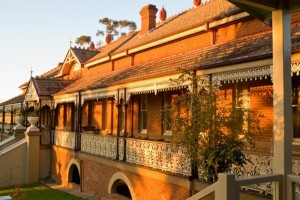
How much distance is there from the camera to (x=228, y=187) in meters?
4.00

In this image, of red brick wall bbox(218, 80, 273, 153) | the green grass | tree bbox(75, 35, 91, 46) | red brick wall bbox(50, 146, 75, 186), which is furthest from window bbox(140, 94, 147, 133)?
tree bbox(75, 35, 91, 46)

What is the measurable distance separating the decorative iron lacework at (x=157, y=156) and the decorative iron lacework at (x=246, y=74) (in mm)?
2366

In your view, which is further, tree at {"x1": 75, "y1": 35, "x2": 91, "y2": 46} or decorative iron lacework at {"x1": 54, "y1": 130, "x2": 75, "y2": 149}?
tree at {"x1": 75, "y1": 35, "x2": 91, "y2": 46}

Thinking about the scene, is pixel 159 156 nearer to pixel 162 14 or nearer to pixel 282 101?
pixel 282 101

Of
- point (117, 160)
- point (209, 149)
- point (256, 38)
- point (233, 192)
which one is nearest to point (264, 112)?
point (256, 38)

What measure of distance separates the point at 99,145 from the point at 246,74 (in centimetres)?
901

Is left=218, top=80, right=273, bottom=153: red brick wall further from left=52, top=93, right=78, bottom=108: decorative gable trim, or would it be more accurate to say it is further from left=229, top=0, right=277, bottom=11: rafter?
left=52, top=93, right=78, bottom=108: decorative gable trim

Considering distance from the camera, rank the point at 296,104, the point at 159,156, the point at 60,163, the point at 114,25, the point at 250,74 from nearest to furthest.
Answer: the point at 250,74 → the point at 296,104 → the point at 159,156 → the point at 60,163 → the point at 114,25

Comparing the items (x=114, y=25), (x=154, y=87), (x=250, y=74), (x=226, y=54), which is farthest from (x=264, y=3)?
(x=114, y=25)

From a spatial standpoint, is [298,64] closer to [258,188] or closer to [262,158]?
[262,158]

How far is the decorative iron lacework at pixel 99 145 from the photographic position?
14.5 m

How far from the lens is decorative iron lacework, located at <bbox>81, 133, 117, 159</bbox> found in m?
14.5

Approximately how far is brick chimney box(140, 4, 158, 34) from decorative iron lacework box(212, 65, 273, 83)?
12801 mm

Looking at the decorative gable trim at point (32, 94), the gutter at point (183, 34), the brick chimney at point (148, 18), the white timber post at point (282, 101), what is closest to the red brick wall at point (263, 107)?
the gutter at point (183, 34)
